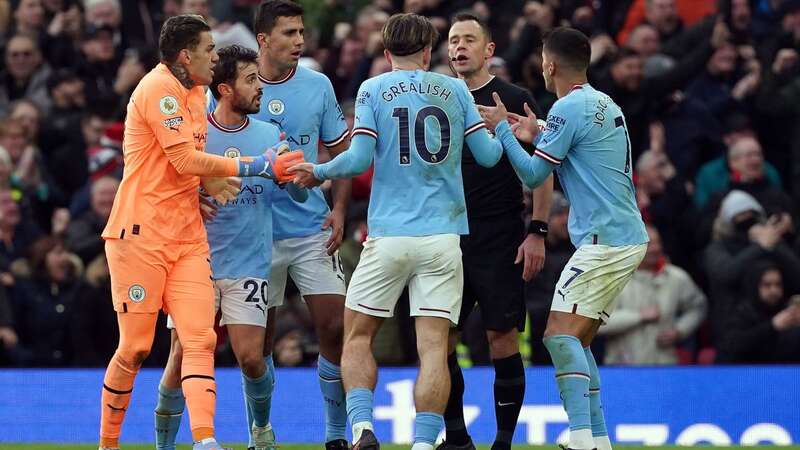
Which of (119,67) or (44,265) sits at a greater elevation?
(119,67)

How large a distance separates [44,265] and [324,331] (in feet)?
17.7

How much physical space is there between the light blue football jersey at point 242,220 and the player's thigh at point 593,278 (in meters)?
1.98

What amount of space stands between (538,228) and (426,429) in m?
1.81

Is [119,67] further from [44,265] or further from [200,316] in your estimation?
[200,316]

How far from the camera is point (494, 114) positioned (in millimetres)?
10336

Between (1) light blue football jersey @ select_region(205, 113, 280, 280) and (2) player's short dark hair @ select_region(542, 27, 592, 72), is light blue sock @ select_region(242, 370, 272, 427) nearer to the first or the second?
(1) light blue football jersey @ select_region(205, 113, 280, 280)

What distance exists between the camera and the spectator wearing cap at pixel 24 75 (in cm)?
1819

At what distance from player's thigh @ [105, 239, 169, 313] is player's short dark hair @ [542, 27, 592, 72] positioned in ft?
9.23

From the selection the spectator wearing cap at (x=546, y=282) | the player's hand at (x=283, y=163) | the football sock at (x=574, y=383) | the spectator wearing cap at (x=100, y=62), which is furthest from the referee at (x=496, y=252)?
the spectator wearing cap at (x=100, y=62)

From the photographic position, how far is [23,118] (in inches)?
678

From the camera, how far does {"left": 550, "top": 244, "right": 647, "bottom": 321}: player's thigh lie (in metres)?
10.1

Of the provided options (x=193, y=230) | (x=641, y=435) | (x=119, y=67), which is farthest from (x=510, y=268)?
(x=119, y=67)

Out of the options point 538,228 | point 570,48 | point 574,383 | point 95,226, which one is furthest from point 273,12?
point 95,226

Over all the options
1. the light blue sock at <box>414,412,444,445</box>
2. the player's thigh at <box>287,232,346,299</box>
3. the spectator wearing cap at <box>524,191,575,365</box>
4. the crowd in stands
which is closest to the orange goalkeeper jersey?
the player's thigh at <box>287,232,346,299</box>
